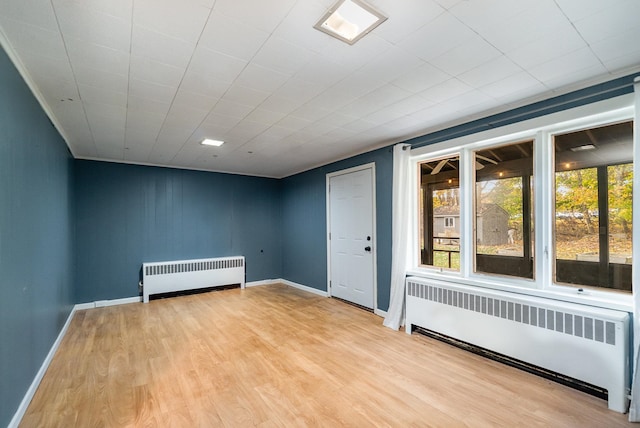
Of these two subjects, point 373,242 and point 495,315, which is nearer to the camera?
point 495,315

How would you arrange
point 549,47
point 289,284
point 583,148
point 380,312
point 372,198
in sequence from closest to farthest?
point 549,47
point 583,148
point 380,312
point 372,198
point 289,284

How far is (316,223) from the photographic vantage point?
19.1ft

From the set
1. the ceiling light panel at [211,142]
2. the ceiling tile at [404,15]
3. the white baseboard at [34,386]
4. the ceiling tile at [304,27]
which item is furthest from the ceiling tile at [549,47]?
the white baseboard at [34,386]

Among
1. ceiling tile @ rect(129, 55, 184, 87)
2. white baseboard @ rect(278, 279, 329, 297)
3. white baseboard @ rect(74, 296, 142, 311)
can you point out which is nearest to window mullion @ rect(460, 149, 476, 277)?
white baseboard @ rect(278, 279, 329, 297)

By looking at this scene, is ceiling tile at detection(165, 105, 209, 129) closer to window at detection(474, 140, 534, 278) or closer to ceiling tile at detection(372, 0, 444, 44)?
ceiling tile at detection(372, 0, 444, 44)

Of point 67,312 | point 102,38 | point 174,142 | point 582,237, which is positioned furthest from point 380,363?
point 67,312

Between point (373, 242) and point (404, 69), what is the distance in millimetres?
2742

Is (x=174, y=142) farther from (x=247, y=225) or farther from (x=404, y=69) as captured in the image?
(x=404, y=69)

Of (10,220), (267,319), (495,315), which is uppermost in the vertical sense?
(10,220)

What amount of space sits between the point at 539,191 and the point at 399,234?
1.57 meters

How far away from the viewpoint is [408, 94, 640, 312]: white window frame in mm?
2350

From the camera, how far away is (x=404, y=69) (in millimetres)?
2209

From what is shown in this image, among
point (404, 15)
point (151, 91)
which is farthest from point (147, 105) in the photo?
point (404, 15)

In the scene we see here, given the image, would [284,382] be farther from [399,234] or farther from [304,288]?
[304,288]
